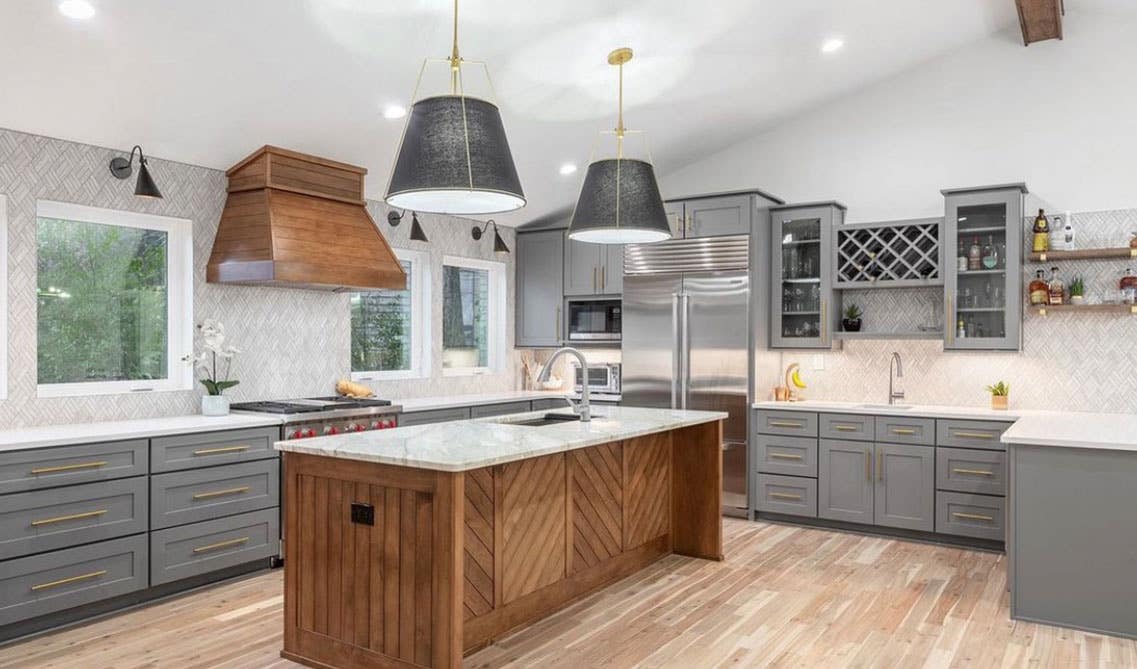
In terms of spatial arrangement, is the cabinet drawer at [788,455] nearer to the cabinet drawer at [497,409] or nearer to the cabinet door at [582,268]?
the cabinet drawer at [497,409]

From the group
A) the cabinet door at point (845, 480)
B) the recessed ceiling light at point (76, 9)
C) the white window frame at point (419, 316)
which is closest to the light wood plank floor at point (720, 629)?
the cabinet door at point (845, 480)

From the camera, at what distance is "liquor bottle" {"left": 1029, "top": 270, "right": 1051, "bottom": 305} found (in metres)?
5.50

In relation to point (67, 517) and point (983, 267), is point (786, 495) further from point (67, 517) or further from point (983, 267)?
point (67, 517)

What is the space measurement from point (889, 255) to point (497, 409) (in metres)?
3.16

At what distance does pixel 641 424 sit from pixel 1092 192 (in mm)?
3712

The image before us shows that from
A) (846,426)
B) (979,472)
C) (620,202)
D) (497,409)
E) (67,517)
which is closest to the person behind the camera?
(67,517)

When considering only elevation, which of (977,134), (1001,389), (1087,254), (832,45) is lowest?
(1001,389)

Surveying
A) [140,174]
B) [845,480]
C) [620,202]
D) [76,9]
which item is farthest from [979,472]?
[76,9]

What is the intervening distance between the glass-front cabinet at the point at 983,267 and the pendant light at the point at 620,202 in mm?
2728

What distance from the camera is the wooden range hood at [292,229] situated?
4.79 m

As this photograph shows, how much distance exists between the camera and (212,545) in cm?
437

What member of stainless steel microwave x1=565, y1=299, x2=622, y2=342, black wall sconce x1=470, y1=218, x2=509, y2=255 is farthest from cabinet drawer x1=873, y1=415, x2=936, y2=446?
black wall sconce x1=470, y1=218, x2=509, y2=255

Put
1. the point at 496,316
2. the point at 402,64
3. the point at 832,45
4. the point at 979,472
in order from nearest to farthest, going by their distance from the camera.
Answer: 1. the point at 402,64
2. the point at 979,472
3. the point at 832,45
4. the point at 496,316

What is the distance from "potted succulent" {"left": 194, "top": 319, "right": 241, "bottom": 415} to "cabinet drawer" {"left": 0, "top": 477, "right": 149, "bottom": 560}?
81cm
